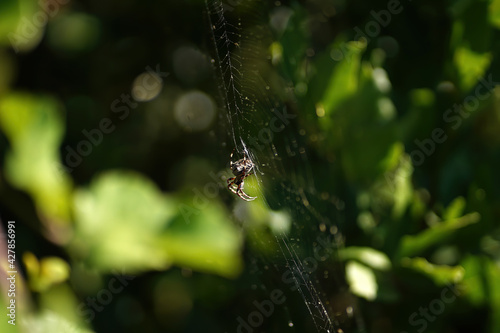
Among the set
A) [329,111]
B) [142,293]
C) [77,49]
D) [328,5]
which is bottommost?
[142,293]

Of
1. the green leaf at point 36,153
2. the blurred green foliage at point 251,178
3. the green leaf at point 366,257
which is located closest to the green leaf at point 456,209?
the blurred green foliage at point 251,178

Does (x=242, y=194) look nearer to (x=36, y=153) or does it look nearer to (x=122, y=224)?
(x=122, y=224)

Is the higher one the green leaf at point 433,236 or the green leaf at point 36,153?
the green leaf at point 433,236

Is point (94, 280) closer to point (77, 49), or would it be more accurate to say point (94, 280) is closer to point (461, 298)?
point (77, 49)

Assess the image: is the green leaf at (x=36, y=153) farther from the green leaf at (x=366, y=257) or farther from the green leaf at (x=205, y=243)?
the green leaf at (x=366, y=257)

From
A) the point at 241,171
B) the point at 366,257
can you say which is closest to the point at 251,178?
the point at 241,171

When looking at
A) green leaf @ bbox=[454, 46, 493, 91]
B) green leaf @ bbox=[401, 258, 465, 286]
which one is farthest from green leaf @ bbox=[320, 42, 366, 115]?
green leaf @ bbox=[401, 258, 465, 286]

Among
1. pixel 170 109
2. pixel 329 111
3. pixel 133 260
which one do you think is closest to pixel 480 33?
pixel 329 111

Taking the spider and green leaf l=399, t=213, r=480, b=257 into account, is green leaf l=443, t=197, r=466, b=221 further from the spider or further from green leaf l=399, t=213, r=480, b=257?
the spider
